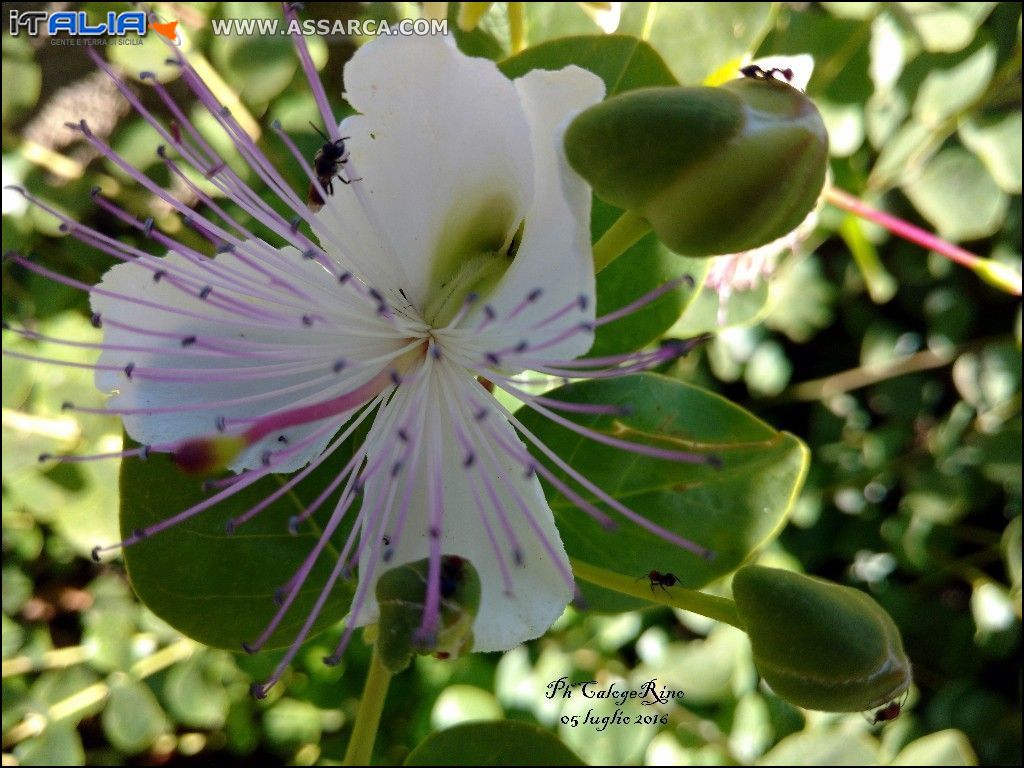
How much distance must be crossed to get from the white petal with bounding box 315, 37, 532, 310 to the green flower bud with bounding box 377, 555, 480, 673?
0.98ft

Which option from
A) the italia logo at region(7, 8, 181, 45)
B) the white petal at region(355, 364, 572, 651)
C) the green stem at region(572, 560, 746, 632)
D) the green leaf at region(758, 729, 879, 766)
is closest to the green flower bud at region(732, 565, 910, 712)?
the green stem at region(572, 560, 746, 632)

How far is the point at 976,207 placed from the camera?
5.11 ft

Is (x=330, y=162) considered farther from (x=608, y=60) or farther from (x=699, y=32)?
(x=699, y=32)

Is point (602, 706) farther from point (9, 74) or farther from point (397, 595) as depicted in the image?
point (9, 74)

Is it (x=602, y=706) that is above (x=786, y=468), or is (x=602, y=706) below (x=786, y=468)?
below

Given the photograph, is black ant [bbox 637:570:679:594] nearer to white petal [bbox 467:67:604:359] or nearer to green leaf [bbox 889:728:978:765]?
white petal [bbox 467:67:604:359]

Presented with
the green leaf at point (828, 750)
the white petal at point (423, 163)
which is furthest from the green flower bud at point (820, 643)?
the green leaf at point (828, 750)

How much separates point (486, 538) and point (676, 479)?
0.96 ft

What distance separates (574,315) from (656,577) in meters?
0.29

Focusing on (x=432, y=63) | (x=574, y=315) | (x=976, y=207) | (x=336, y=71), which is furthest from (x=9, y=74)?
(x=976, y=207)

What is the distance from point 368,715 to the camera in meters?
1.00

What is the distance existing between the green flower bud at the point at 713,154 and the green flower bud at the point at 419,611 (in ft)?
1.14

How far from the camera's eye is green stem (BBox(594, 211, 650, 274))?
778 millimetres

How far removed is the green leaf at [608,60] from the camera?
0.99 meters
